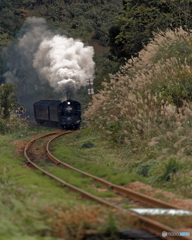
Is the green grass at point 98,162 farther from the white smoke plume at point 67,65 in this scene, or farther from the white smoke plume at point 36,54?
the white smoke plume at point 36,54

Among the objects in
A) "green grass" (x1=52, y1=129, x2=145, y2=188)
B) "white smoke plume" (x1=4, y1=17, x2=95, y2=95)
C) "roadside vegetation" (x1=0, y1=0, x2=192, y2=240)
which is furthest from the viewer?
"white smoke plume" (x1=4, y1=17, x2=95, y2=95)

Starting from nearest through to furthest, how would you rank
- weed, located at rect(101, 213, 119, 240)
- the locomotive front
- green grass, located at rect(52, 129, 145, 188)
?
weed, located at rect(101, 213, 119, 240) < green grass, located at rect(52, 129, 145, 188) < the locomotive front

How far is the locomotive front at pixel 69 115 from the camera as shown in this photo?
28922 millimetres

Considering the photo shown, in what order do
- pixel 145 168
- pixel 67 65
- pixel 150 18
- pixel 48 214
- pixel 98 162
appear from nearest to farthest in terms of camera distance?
pixel 48 214 < pixel 145 168 < pixel 98 162 < pixel 150 18 < pixel 67 65

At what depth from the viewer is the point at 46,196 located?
781cm

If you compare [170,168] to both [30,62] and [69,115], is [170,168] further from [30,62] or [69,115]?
[30,62]

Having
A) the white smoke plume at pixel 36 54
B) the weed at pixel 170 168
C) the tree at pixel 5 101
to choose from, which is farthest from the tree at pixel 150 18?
the weed at pixel 170 168

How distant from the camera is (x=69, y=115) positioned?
29219mm

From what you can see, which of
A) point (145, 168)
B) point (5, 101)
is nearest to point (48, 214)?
point (145, 168)

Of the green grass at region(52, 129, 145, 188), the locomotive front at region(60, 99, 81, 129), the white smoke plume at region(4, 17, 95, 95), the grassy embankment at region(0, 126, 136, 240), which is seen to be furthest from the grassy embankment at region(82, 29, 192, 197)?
the white smoke plume at region(4, 17, 95, 95)

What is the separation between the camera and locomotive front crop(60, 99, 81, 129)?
2892 centimetres

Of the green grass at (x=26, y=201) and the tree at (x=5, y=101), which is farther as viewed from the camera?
the tree at (x=5, y=101)

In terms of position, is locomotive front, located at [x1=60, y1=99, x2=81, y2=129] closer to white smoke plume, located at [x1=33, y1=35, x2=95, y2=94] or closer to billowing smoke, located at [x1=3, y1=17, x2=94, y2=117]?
white smoke plume, located at [x1=33, y1=35, x2=95, y2=94]

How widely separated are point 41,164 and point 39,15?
54.1 m
